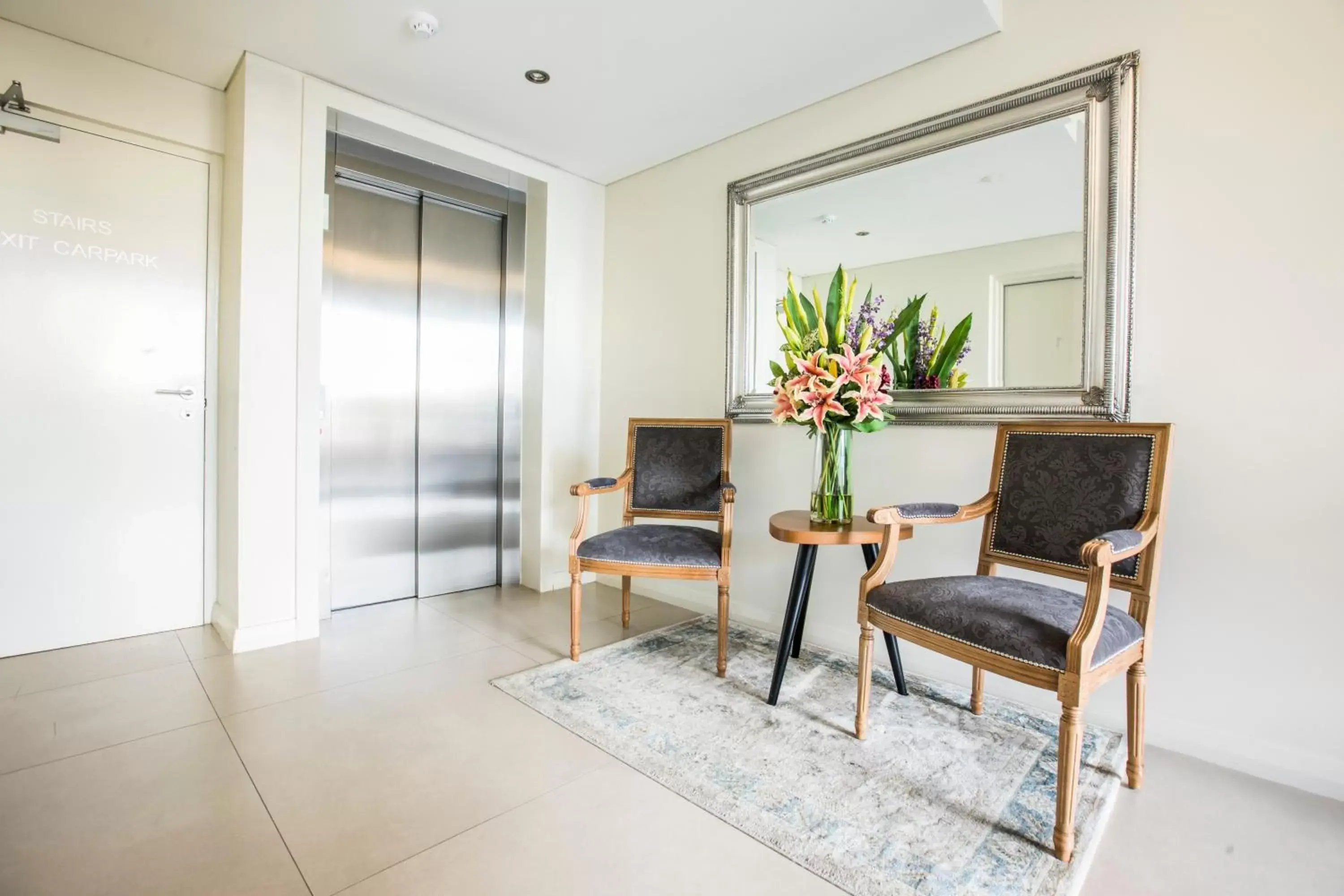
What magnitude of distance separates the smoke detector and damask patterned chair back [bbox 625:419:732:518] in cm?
180

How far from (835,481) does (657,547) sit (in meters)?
0.76

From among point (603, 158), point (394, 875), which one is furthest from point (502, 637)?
point (603, 158)

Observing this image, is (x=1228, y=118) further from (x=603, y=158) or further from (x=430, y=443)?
(x=430, y=443)

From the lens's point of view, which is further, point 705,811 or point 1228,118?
point 1228,118

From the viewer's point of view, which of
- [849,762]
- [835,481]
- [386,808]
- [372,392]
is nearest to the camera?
[386,808]

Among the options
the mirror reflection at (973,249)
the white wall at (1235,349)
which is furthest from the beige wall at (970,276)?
the white wall at (1235,349)

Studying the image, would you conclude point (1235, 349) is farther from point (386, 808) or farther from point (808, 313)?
point (386, 808)

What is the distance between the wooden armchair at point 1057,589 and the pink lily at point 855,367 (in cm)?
48

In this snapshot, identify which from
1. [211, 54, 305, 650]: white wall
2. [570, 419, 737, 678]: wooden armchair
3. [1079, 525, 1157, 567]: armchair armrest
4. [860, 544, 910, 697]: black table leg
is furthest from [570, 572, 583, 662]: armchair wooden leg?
[1079, 525, 1157, 567]: armchair armrest

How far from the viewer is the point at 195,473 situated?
2922 millimetres

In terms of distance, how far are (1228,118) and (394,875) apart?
2983 mm

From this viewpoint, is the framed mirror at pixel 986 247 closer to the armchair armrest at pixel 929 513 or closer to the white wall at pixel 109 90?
the armchair armrest at pixel 929 513

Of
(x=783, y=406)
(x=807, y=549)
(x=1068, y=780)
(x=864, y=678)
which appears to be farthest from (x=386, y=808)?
(x=783, y=406)

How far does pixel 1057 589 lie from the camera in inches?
74.1
